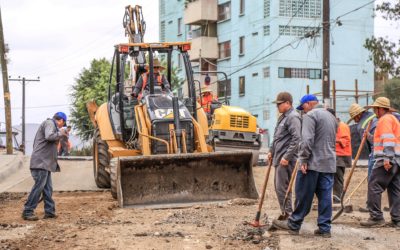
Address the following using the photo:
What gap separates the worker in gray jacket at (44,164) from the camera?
41.5 ft

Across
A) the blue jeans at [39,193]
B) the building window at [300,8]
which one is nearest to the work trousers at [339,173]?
the blue jeans at [39,193]

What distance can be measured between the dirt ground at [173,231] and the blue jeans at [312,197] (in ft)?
0.69

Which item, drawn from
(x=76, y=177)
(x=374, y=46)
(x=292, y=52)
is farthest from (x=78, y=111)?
(x=76, y=177)

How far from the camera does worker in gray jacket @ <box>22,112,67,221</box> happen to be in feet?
41.5

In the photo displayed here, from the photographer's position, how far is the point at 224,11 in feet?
167

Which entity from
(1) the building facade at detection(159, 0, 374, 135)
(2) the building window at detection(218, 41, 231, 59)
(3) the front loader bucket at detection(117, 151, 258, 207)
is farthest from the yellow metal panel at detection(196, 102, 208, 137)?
(2) the building window at detection(218, 41, 231, 59)

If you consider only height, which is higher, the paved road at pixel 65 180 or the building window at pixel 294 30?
the building window at pixel 294 30

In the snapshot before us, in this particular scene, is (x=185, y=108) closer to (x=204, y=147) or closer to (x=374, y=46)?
(x=204, y=147)

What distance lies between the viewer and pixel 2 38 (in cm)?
3516

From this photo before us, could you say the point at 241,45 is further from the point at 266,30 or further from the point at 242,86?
the point at 266,30

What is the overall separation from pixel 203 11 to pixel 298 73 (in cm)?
812

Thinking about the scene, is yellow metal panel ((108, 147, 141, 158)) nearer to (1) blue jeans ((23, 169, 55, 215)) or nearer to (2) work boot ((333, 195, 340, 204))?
(1) blue jeans ((23, 169, 55, 215))

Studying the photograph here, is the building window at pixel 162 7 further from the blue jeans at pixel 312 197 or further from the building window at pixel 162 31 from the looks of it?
the blue jeans at pixel 312 197

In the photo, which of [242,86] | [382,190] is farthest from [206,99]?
[242,86]
